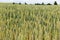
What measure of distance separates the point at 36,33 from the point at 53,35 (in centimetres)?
23

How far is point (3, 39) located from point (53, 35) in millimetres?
669

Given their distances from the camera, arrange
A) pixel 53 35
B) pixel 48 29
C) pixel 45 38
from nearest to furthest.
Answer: pixel 45 38, pixel 53 35, pixel 48 29

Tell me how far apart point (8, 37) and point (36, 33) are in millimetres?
380

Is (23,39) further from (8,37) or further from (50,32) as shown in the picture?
(50,32)

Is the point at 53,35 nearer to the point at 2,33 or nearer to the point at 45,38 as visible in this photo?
the point at 45,38

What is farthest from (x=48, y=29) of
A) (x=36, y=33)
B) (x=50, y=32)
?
(x=36, y=33)

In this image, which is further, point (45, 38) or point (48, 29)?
point (48, 29)

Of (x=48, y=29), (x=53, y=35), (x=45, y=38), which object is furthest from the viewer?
(x=48, y=29)

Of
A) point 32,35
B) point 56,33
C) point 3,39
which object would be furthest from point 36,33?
point 3,39

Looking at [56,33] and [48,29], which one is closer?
[56,33]

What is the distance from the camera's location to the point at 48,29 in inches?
128

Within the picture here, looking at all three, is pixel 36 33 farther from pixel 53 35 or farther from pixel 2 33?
pixel 2 33

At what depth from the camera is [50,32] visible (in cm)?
309

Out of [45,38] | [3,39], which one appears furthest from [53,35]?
[3,39]
